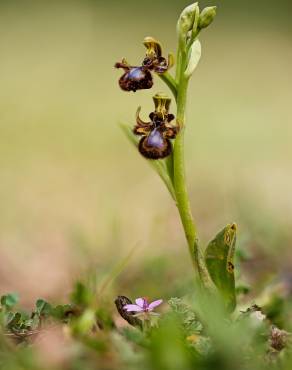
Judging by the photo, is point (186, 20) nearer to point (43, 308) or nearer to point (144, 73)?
point (144, 73)

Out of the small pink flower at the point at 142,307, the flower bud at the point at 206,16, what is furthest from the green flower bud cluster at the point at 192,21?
the small pink flower at the point at 142,307

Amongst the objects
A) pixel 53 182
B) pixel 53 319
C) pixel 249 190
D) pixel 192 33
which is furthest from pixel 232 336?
pixel 53 182

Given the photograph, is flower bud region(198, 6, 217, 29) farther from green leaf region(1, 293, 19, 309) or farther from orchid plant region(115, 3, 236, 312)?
green leaf region(1, 293, 19, 309)

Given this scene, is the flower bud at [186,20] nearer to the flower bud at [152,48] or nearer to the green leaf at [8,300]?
the flower bud at [152,48]

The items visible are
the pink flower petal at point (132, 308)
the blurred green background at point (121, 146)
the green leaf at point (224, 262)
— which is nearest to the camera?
the pink flower petal at point (132, 308)

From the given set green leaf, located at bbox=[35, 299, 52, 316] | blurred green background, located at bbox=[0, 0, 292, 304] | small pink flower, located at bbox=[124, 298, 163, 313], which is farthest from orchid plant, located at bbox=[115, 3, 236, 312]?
blurred green background, located at bbox=[0, 0, 292, 304]

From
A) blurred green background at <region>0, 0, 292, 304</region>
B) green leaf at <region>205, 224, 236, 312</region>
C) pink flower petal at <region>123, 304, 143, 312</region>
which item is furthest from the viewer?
blurred green background at <region>0, 0, 292, 304</region>
